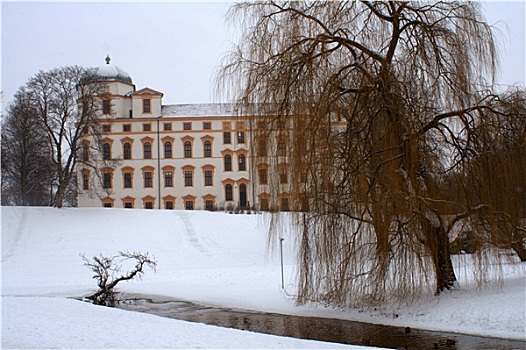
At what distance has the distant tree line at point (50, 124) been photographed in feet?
144

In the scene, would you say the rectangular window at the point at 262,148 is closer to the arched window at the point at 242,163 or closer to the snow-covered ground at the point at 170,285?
the snow-covered ground at the point at 170,285

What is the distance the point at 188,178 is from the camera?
62.9 m

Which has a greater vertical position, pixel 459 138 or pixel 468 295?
pixel 459 138

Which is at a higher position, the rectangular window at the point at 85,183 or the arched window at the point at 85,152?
the arched window at the point at 85,152

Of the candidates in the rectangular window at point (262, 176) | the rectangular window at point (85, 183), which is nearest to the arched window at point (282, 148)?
the rectangular window at point (262, 176)

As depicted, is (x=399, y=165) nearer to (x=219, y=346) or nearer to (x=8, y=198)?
(x=219, y=346)

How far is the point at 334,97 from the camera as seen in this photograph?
615 inches

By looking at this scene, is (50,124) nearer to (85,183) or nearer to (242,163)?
(85,183)

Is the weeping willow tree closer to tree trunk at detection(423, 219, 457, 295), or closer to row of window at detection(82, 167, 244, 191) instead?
tree trunk at detection(423, 219, 457, 295)

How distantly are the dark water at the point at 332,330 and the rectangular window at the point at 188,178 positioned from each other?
140 feet

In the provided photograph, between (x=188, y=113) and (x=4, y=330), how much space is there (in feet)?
174

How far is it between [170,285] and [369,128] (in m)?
14.2

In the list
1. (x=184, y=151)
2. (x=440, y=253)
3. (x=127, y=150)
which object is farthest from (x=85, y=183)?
(x=440, y=253)

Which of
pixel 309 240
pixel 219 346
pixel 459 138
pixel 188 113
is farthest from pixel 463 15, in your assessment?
pixel 188 113
